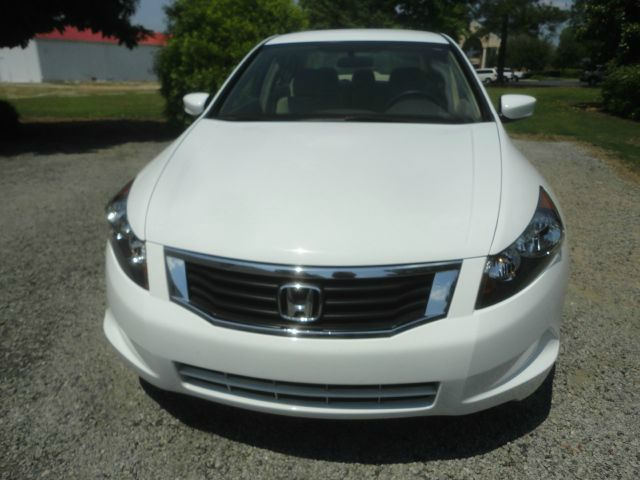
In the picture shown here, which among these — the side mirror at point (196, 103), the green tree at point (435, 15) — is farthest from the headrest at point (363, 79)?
the green tree at point (435, 15)

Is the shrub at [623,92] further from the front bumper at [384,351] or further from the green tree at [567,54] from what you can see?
the green tree at [567,54]

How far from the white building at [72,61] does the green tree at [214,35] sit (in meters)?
37.2

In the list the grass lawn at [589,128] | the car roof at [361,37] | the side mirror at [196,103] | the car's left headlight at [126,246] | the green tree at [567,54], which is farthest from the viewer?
the green tree at [567,54]

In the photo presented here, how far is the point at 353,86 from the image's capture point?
3.23 m

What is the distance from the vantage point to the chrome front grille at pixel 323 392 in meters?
1.82

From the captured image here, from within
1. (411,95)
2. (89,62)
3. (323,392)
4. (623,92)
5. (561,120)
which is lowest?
(89,62)

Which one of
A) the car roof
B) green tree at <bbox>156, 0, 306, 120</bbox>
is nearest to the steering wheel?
the car roof

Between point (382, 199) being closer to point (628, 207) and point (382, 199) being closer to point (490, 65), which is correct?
point (628, 207)

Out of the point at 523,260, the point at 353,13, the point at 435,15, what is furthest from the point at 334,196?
the point at 353,13

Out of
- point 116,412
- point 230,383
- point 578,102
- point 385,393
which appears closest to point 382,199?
point 385,393

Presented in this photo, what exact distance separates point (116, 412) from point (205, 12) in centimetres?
852

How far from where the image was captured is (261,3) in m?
9.64

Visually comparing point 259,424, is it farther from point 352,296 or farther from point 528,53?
point 528,53

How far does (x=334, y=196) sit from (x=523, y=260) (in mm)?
716
